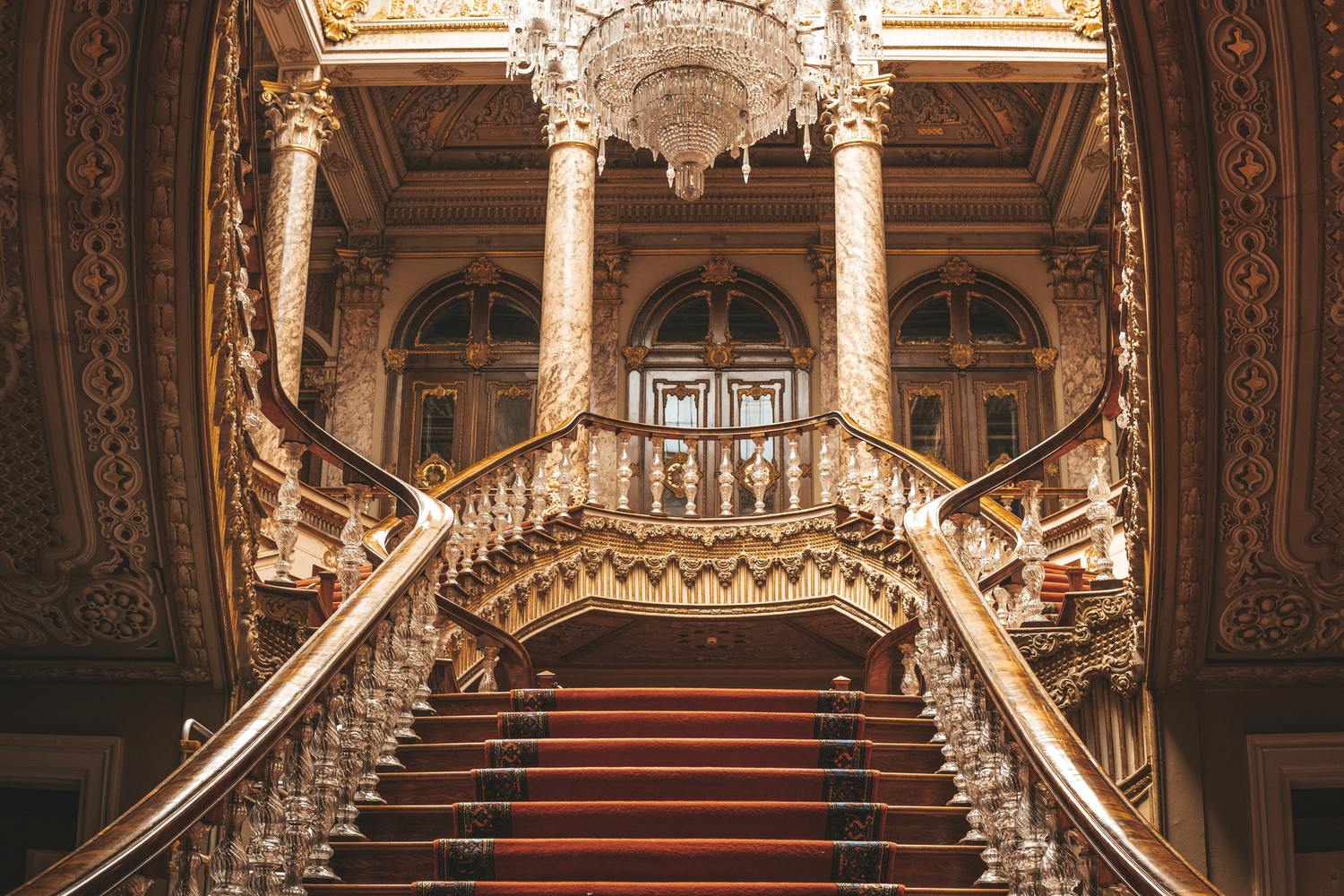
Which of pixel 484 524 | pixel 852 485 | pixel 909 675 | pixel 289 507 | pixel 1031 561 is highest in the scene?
pixel 852 485

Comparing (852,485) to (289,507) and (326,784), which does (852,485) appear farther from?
(326,784)

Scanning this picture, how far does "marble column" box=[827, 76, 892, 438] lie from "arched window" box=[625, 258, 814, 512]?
3.42 m

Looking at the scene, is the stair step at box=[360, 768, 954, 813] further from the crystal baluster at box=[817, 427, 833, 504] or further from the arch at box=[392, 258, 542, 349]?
the arch at box=[392, 258, 542, 349]

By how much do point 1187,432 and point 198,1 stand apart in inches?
157

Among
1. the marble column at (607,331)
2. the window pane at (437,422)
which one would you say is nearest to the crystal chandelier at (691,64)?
the marble column at (607,331)

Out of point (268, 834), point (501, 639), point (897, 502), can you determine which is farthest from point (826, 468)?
point (268, 834)

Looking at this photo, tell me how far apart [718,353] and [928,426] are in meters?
2.47

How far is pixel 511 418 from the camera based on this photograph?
52.5 ft

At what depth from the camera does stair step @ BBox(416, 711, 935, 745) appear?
18.6 ft

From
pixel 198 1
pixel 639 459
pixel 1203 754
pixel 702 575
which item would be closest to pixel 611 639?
pixel 702 575

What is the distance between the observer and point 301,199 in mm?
12781

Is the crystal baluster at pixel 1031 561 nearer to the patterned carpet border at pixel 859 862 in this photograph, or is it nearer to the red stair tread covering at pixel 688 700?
the red stair tread covering at pixel 688 700

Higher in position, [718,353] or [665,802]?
[718,353]

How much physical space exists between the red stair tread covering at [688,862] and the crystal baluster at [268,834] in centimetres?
65
